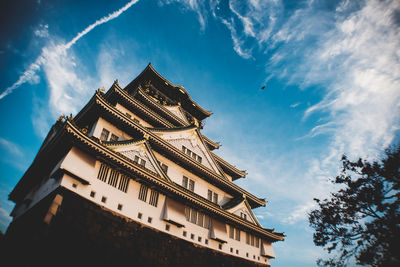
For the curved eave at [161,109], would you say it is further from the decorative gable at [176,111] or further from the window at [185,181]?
the window at [185,181]

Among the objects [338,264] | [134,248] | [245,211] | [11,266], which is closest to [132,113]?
[134,248]

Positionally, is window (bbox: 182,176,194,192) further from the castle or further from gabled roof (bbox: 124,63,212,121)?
gabled roof (bbox: 124,63,212,121)

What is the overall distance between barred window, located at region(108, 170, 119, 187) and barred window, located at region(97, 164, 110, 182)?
32cm

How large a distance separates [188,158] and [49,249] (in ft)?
39.3

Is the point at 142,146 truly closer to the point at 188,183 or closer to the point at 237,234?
the point at 188,183

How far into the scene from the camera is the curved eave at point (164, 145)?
15766mm

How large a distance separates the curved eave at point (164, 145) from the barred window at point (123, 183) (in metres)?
4.12

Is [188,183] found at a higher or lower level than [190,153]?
lower

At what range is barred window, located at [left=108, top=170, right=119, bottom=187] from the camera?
13.3 meters

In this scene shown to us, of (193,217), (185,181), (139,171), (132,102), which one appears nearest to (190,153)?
(185,181)

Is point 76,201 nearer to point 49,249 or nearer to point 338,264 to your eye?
point 49,249

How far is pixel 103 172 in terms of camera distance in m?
13.2

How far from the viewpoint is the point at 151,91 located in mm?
26750

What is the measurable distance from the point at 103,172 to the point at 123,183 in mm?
1504
